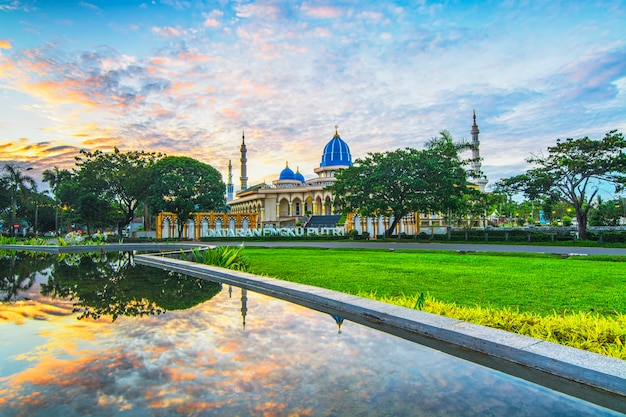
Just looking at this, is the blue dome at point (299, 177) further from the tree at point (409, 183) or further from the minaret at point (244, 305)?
the minaret at point (244, 305)

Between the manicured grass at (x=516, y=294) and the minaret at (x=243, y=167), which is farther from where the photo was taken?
the minaret at (x=243, y=167)

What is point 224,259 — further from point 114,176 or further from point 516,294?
point 114,176

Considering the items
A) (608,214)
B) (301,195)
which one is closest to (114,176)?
(301,195)

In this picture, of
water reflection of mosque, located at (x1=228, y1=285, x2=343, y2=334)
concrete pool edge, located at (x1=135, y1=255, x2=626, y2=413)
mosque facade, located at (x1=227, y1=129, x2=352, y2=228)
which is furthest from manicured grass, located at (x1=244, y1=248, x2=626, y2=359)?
mosque facade, located at (x1=227, y1=129, x2=352, y2=228)

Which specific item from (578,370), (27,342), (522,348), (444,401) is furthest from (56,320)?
(578,370)

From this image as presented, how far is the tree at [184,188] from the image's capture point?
34.0 metres

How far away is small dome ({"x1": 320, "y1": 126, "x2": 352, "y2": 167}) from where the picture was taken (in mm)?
53688

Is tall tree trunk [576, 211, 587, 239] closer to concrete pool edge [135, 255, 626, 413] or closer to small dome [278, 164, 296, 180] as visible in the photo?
concrete pool edge [135, 255, 626, 413]

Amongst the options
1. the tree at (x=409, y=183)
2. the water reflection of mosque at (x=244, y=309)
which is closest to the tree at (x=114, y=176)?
the tree at (x=409, y=183)

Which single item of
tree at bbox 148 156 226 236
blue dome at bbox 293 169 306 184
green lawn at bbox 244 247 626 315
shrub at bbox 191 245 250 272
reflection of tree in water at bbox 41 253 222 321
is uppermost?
blue dome at bbox 293 169 306 184

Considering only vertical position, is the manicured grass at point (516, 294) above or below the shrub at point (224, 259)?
below

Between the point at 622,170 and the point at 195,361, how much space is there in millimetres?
28313

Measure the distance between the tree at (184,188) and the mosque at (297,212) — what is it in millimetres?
1097

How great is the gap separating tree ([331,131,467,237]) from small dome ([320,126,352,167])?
78.5 feet
